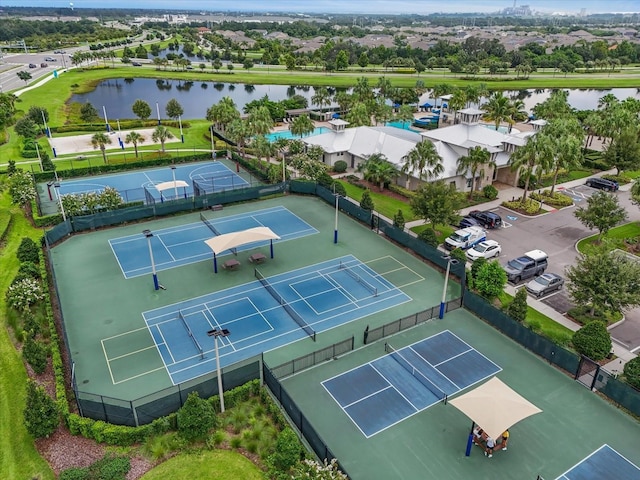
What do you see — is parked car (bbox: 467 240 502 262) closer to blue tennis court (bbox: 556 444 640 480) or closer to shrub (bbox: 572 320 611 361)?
shrub (bbox: 572 320 611 361)

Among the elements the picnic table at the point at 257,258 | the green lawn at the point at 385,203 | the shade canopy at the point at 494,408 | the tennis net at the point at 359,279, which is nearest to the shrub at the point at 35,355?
the picnic table at the point at 257,258

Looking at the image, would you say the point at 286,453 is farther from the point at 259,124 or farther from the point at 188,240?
the point at 259,124

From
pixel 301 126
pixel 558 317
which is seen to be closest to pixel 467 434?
pixel 558 317

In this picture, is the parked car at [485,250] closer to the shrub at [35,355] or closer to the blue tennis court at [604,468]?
the blue tennis court at [604,468]

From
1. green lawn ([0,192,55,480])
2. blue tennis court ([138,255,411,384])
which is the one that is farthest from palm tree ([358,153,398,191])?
green lawn ([0,192,55,480])

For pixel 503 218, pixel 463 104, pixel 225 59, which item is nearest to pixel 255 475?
pixel 503 218

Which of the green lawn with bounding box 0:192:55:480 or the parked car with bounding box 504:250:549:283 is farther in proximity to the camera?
the parked car with bounding box 504:250:549:283
